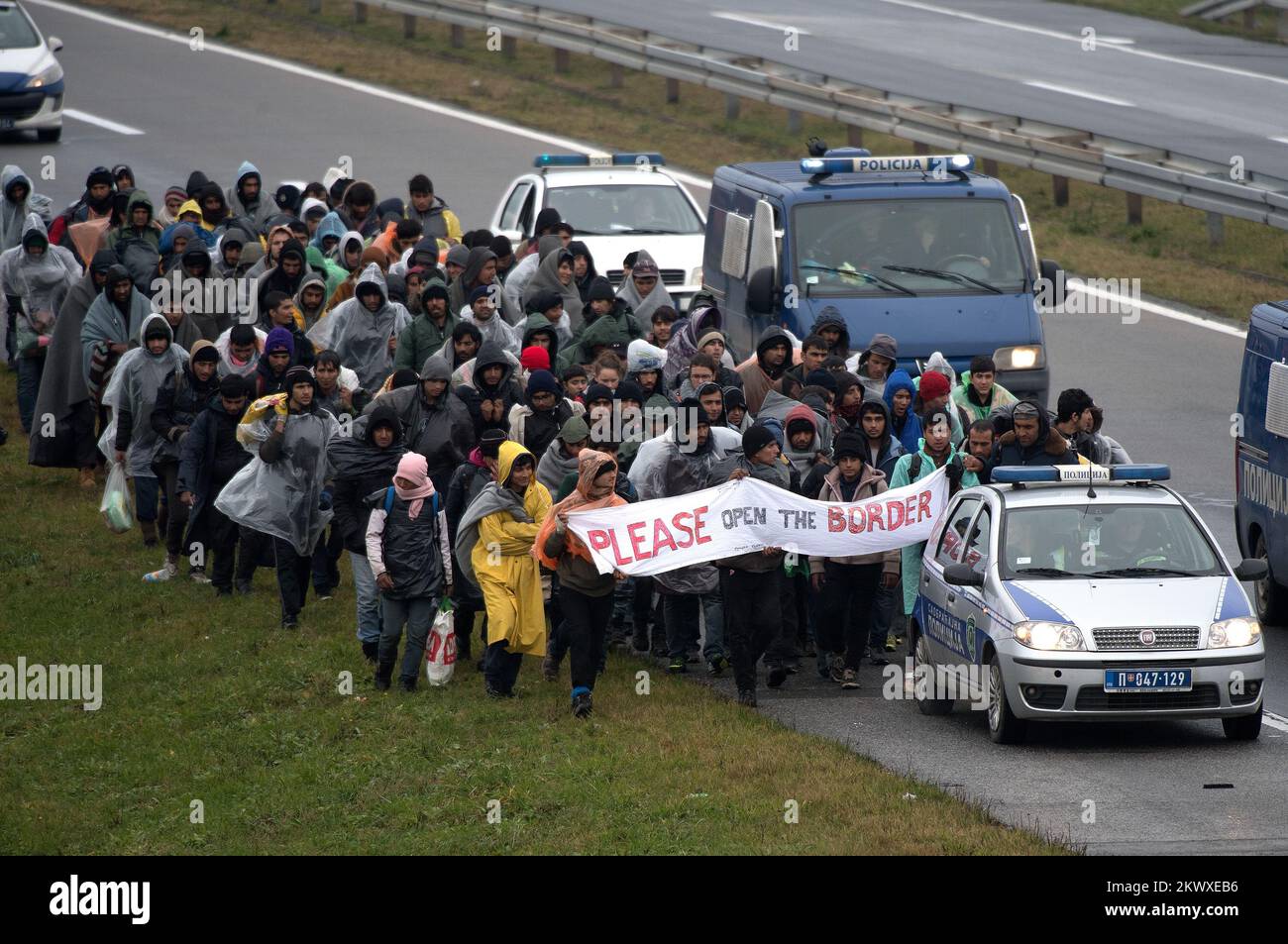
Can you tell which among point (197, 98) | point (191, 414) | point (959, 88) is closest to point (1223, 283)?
point (959, 88)

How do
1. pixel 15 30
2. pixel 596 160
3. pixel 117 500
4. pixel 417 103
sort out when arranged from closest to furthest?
Result: 1. pixel 117 500
2. pixel 596 160
3. pixel 15 30
4. pixel 417 103

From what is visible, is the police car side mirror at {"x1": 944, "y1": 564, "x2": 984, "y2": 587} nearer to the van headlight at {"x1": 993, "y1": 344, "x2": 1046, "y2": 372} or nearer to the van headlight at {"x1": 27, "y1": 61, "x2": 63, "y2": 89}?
the van headlight at {"x1": 993, "y1": 344, "x2": 1046, "y2": 372}

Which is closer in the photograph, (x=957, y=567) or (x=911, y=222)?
(x=957, y=567)

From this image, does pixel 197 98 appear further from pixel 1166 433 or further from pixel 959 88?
pixel 1166 433

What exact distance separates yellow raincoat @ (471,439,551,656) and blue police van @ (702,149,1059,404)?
5.24 meters

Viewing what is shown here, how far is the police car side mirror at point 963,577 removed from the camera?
13031 mm

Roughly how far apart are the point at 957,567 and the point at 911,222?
628cm

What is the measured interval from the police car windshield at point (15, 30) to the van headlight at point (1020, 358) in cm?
1964

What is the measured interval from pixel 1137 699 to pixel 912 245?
23.6ft

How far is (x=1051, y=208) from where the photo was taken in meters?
30.8

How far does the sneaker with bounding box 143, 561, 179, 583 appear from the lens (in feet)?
56.2

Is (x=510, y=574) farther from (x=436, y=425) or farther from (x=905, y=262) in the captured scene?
(x=905, y=262)

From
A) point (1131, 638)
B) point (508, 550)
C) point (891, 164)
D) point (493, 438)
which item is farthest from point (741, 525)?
point (891, 164)

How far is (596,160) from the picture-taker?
24.8m
